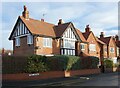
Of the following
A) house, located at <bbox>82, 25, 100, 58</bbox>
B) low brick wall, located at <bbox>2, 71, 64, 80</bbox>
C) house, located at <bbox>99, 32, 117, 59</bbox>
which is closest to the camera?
low brick wall, located at <bbox>2, 71, 64, 80</bbox>

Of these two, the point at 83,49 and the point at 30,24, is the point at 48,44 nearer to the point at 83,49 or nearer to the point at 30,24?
the point at 30,24

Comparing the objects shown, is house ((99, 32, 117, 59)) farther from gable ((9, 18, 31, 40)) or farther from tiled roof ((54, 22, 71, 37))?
gable ((9, 18, 31, 40))

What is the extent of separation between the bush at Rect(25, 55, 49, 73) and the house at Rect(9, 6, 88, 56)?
27.4 ft

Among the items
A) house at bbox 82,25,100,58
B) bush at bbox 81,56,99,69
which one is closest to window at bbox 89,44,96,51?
house at bbox 82,25,100,58

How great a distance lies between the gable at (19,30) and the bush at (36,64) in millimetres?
9889

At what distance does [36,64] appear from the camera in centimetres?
2578

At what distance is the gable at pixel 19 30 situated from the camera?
36.3 metres

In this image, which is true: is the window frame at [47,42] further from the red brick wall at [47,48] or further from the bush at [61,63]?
the bush at [61,63]

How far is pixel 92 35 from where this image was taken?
161 ft

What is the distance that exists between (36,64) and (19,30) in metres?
13.4

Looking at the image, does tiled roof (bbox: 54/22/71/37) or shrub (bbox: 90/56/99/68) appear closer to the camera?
shrub (bbox: 90/56/99/68)

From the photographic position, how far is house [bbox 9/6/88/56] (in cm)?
3550

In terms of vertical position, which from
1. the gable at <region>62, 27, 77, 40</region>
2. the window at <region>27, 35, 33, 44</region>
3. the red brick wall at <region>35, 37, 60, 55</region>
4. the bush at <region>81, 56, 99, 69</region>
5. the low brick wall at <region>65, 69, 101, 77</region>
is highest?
the gable at <region>62, 27, 77, 40</region>

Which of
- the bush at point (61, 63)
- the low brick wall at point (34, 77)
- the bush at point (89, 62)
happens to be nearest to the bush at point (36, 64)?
the low brick wall at point (34, 77)
